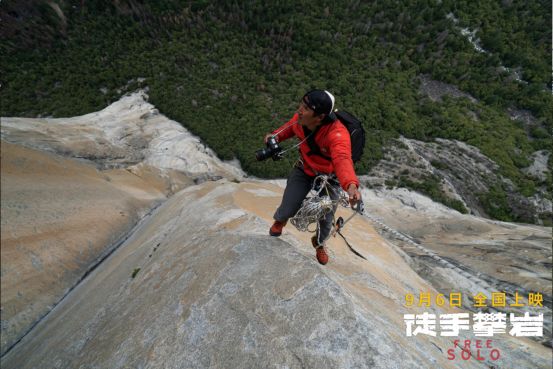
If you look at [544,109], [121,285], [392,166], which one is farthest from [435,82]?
[121,285]

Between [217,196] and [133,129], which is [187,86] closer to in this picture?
[133,129]

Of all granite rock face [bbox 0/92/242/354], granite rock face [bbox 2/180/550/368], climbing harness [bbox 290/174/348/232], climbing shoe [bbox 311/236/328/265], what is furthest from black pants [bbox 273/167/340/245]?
granite rock face [bbox 0/92/242/354]

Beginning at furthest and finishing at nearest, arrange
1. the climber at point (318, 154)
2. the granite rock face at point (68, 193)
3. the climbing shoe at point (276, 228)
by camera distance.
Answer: the granite rock face at point (68, 193) → the climbing shoe at point (276, 228) → the climber at point (318, 154)

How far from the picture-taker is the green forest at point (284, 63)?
3200 centimetres

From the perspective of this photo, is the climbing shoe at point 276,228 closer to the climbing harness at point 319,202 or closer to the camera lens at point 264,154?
the climbing harness at point 319,202

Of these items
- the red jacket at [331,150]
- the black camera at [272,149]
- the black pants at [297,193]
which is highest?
the red jacket at [331,150]

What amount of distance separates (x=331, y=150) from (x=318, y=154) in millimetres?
683

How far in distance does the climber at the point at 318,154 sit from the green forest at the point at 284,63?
2209 cm

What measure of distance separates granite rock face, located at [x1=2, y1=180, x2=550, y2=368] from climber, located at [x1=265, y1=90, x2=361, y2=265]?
978mm

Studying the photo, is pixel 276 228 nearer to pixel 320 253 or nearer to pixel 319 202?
pixel 320 253

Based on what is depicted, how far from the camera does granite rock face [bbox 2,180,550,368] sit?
441 cm

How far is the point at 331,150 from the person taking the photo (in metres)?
4.77

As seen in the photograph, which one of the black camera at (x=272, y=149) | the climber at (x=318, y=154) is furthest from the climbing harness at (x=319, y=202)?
the black camera at (x=272, y=149)

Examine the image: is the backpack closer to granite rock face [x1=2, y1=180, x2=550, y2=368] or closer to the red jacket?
the red jacket
